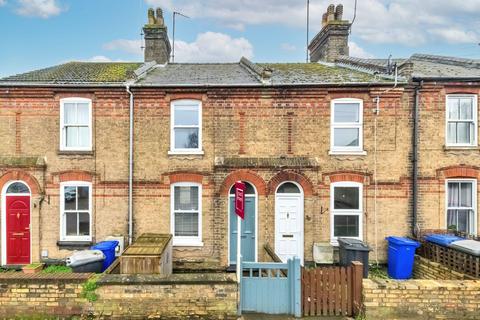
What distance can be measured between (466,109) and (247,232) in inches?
354

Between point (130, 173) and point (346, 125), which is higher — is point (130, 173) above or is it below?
below

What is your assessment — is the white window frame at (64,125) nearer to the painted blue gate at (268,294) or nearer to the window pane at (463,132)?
the painted blue gate at (268,294)

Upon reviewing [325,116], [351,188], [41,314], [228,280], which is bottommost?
[41,314]

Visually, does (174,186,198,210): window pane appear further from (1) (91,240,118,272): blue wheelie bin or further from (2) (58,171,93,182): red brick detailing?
(2) (58,171,93,182): red brick detailing

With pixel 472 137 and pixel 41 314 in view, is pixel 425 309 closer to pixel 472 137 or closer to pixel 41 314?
Result: pixel 472 137

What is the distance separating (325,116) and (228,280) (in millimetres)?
6984

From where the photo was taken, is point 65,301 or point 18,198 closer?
point 65,301

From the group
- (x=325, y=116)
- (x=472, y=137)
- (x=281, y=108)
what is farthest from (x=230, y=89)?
(x=472, y=137)

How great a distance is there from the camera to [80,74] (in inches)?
518

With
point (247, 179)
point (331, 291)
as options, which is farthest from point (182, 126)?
point (331, 291)

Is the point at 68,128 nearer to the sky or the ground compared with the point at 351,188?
nearer to the sky

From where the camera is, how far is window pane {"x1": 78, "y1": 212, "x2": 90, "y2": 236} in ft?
38.3

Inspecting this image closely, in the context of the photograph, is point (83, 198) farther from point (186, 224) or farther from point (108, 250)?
point (186, 224)

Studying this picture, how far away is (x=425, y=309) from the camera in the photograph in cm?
705
